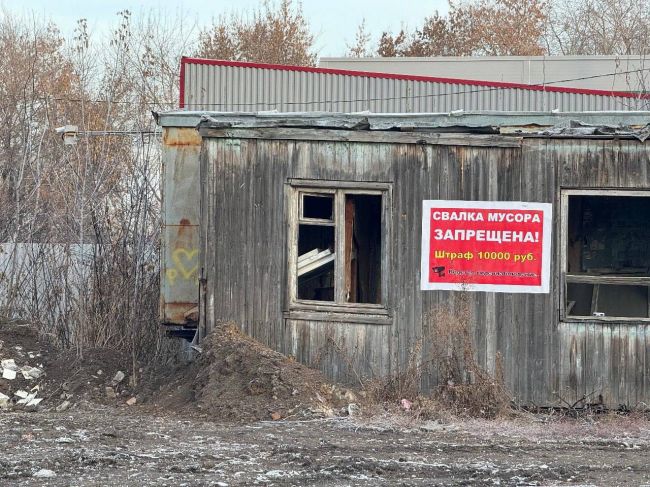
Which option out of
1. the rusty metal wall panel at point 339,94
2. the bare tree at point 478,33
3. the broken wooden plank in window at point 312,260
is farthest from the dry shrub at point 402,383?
the bare tree at point 478,33

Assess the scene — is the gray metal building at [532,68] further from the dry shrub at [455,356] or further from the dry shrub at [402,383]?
the dry shrub at [402,383]

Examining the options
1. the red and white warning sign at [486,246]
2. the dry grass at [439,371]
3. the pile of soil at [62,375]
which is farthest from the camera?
the pile of soil at [62,375]

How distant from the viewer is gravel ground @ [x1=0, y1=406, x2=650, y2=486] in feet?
25.1

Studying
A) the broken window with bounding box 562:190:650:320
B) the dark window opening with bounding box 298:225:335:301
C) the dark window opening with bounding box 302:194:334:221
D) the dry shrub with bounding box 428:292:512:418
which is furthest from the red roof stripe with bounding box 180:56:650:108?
the dry shrub with bounding box 428:292:512:418

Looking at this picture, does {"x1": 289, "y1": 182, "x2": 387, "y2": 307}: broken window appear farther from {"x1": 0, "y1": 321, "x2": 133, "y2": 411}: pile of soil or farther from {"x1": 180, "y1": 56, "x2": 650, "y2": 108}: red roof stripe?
{"x1": 180, "y1": 56, "x2": 650, "y2": 108}: red roof stripe

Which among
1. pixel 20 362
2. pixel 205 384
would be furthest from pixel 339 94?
pixel 205 384

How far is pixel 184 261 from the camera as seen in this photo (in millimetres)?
12211

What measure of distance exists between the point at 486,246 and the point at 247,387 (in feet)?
9.68

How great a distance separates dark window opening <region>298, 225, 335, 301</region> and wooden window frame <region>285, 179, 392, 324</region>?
0.49ft

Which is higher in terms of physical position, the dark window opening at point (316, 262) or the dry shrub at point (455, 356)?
the dark window opening at point (316, 262)

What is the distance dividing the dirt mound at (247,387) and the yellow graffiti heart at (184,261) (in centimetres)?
136

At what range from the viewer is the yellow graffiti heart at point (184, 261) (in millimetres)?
12188

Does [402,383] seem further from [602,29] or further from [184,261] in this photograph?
[602,29]

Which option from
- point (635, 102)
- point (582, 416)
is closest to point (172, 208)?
point (582, 416)
